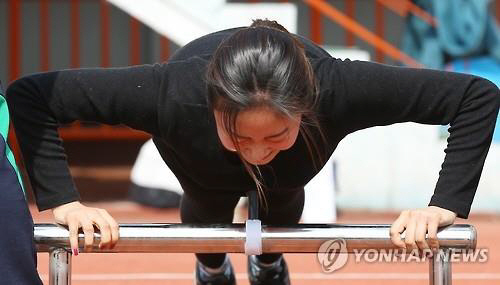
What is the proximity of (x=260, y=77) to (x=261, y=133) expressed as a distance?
0.12m

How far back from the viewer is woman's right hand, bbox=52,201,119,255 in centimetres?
215

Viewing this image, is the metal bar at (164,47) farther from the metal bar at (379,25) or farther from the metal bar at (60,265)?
the metal bar at (60,265)

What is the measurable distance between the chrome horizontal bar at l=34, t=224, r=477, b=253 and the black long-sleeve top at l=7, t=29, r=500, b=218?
207 mm

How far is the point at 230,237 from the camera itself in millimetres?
2164

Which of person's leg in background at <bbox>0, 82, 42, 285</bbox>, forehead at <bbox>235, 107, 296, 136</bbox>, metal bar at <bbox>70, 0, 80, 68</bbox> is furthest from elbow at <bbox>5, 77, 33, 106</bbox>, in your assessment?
metal bar at <bbox>70, 0, 80, 68</bbox>

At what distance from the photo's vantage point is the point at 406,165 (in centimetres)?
723

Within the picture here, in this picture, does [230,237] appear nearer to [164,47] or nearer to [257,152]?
[257,152]

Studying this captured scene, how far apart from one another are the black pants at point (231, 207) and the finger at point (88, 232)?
71 cm

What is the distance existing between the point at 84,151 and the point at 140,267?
578 centimetres

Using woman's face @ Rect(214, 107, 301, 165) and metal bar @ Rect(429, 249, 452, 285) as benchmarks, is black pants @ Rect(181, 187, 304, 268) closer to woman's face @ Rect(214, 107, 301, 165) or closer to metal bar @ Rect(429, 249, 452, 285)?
woman's face @ Rect(214, 107, 301, 165)

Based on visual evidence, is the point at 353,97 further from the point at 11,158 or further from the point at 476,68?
the point at 476,68

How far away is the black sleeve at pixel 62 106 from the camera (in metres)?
2.42

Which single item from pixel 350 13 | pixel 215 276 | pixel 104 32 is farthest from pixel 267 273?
pixel 104 32

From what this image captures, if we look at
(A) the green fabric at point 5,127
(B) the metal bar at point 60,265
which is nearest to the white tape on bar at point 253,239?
(B) the metal bar at point 60,265
